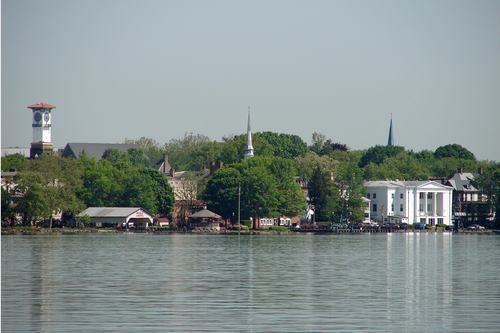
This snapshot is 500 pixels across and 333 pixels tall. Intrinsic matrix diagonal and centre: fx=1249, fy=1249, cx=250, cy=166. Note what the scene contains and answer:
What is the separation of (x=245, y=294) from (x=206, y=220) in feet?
322

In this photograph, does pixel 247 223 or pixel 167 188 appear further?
pixel 167 188

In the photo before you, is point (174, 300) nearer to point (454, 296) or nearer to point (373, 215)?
point (454, 296)

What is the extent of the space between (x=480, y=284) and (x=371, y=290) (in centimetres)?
635

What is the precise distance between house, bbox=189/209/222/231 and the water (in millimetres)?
67896

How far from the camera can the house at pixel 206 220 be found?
142 m

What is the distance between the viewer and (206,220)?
143 metres

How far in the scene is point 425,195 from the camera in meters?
176

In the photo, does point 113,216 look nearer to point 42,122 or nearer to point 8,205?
point 8,205

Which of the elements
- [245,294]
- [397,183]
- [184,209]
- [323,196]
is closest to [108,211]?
[184,209]

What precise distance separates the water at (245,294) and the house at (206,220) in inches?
2673

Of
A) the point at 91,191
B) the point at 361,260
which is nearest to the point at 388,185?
the point at 91,191

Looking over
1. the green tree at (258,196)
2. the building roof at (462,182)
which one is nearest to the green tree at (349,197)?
the green tree at (258,196)

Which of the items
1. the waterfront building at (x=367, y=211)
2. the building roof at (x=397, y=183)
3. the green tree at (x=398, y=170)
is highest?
the green tree at (x=398, y=170)

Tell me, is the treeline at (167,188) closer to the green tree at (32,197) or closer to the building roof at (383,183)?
the green tree at (32,197)
